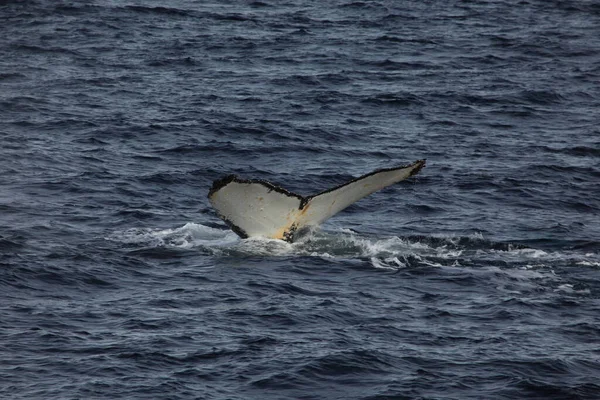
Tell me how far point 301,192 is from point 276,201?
573 cm

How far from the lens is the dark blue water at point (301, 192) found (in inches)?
516

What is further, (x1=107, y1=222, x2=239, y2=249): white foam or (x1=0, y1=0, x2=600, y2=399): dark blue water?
(x1=107, y1=222, x2=239, y2=249): white foam

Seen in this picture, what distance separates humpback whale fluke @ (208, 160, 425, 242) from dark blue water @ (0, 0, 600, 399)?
664mm

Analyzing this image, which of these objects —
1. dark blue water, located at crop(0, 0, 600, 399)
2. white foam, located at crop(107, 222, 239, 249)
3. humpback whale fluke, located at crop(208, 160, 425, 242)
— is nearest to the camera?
dark blue water, located at crop(0, 0, 600, 399)

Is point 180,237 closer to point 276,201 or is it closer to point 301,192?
point 276,201

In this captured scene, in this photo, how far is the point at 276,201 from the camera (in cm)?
1564

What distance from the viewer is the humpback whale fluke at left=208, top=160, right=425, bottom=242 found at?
49.7 feet

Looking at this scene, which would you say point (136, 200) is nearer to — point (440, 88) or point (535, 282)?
point (535, 282)

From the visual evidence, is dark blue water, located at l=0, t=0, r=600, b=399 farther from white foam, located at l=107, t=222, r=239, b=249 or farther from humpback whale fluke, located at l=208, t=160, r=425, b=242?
humpback whale fluke, located at l=208, t=160, r=425, b=242

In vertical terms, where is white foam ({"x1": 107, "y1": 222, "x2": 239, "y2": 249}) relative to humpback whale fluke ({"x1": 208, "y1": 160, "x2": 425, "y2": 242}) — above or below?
below

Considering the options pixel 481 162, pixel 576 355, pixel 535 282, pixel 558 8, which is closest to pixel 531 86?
pixel 481 162

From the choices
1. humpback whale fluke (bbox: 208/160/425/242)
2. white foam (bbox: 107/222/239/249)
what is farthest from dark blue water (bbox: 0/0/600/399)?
humpback whale fluke (bbox: 208/160/425/242)

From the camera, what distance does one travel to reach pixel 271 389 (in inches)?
Answer: 487

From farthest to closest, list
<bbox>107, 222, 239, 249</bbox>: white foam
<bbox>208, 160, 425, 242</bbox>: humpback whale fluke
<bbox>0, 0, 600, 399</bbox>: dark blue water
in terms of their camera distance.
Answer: <bbox>107, 222, 239, 249</bbox>: white foam
<bbox>208, 160, 425, 242</bbox>: humpback whale fluke
<bbox>0, 0, 600, 399</bbox>: dark blue water
